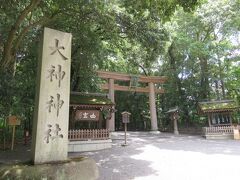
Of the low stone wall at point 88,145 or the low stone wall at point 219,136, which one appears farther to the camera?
the low stone wall at point 219,136

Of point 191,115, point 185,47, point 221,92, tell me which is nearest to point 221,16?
point 185,47

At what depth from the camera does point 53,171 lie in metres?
5.27

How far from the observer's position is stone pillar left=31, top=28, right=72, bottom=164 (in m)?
5.82

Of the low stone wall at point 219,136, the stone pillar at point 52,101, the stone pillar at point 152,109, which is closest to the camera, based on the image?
the stone pillar at point 52,101

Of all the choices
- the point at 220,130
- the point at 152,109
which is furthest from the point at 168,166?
the point at 152,109

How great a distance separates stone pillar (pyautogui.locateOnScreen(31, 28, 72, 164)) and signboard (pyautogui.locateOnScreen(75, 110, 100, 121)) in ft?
26.1

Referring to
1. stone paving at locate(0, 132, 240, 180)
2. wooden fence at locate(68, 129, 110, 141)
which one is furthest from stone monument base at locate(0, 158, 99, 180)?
wooden fence at locate(68, 129, 110, 141)

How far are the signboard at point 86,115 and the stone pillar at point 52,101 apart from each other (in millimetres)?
7965

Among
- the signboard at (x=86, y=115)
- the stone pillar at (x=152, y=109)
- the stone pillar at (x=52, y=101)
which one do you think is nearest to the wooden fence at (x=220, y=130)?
the stone pillar at (x=152, y=109)

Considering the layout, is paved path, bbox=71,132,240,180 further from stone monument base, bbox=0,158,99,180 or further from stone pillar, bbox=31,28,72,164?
stone pillar, bbox=31,28,72,164

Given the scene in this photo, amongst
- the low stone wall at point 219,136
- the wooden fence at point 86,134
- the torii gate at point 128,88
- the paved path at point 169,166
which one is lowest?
the paved path at point 169,166

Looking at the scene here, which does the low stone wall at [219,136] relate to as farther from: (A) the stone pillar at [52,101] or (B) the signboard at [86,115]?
(A) the stone pillar at [52,101]

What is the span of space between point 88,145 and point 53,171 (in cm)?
829

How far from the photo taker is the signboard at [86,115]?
14273mm
